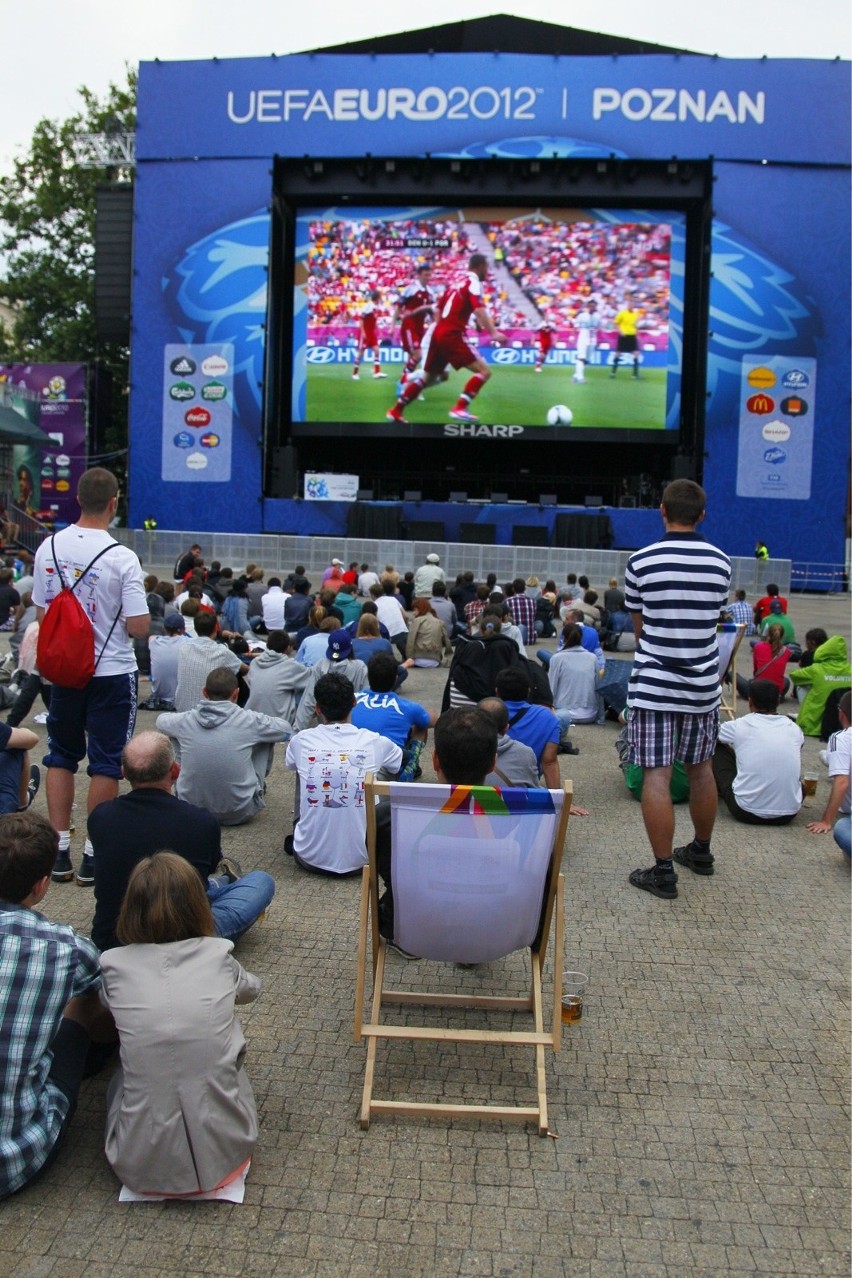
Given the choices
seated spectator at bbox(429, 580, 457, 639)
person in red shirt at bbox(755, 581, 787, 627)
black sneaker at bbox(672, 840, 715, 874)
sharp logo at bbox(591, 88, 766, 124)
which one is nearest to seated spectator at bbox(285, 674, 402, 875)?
black sneaker at bbox(672, 840, 715, 874)

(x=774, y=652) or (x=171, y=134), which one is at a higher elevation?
(x=171, y=134)

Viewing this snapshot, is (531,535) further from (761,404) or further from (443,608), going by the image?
(443,608)

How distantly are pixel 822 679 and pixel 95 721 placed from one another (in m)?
6.26

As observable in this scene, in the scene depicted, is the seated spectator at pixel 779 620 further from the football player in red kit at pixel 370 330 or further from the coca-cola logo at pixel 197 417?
the coca-cola logo at pixel 197 417

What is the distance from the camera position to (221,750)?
232 inches

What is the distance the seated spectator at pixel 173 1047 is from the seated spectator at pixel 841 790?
12.3ft

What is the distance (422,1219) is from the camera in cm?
285

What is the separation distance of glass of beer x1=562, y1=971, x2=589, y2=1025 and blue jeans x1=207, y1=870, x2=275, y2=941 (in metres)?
1.21

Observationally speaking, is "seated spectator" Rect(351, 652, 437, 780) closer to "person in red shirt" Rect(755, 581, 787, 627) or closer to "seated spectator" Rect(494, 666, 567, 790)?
"seated spectator" Rect(494, 666, 567, 790)

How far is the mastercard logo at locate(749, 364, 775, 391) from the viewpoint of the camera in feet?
85.7

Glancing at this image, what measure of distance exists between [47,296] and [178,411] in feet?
60.2

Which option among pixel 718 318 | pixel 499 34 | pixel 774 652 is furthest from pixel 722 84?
pixel 774 652

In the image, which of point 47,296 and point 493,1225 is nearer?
point 493,1225

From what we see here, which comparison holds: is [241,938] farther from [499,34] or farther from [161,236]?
[499,34]
